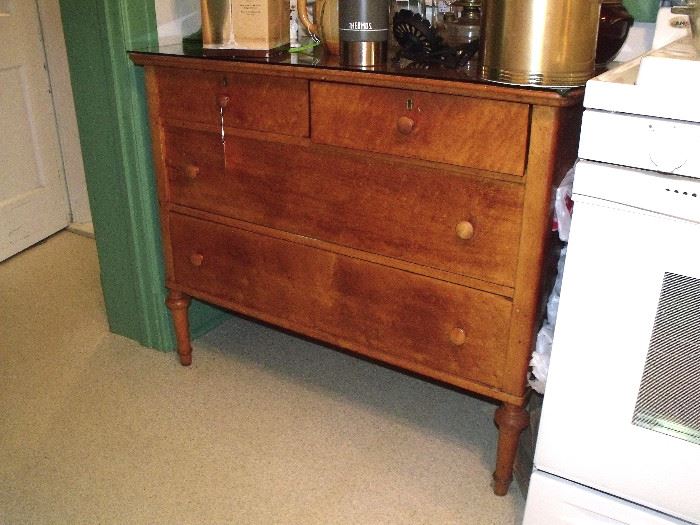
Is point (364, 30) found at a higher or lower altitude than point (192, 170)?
higher

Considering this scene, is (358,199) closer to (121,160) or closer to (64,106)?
(121,160)

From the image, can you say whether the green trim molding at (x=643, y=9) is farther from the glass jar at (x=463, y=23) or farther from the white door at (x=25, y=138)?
the white door at (x=25, y=138)

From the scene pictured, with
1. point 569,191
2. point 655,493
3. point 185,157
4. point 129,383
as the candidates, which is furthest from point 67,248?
point 655,493

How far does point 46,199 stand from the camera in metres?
2.89

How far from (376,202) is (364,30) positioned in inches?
13.7

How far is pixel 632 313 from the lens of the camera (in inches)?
43.5

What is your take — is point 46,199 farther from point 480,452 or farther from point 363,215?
point 480,452

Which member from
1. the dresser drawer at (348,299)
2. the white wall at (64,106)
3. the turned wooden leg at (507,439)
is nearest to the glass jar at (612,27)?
the dresser drawer at (348,299)

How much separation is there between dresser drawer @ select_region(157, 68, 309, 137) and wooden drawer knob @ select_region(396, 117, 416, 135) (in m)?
0.23

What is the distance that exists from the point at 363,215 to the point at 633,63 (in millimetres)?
589

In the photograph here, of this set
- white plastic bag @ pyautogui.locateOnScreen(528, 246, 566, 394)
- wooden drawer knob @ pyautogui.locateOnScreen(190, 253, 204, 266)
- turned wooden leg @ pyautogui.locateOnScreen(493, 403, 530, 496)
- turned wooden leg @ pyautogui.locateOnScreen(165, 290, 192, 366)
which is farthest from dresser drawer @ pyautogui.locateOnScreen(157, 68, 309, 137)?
turned wooden leg @ pyautogui.locateOnScreen(493, 403, 530, 496)

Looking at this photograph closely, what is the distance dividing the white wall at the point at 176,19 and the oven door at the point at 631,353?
1251mm

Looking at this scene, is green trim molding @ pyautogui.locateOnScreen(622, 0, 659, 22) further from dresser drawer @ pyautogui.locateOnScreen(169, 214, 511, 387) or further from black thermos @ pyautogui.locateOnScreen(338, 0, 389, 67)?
dresser drawer @ pyautogui.locateOnScreen(169, 214, 511, 387)

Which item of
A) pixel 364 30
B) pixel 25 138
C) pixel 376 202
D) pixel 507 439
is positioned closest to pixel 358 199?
pixel 376 202
